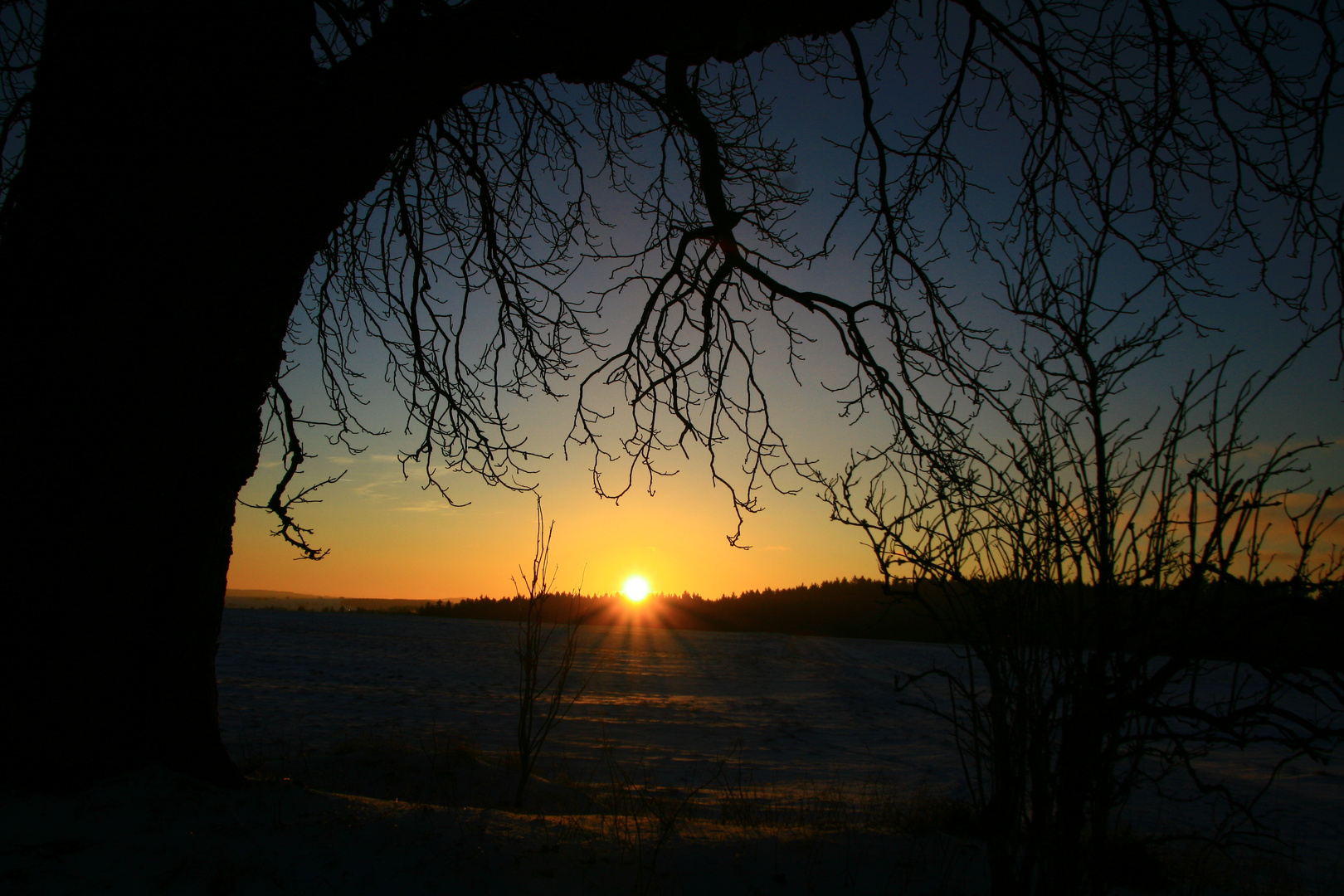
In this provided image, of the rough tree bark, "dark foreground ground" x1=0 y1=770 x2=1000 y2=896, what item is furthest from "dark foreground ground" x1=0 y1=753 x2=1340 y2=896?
the rough tree bark

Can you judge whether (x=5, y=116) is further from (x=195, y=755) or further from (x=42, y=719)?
(x=195, y=755)

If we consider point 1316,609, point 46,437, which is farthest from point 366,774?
point 1316,609

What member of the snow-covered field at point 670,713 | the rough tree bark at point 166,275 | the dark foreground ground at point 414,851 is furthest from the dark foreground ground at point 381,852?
the snow-covered field at point 670,713

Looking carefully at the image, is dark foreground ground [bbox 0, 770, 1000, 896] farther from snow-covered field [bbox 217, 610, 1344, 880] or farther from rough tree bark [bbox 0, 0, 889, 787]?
snow-covered field [bbox 217, 610, 1344, 880]

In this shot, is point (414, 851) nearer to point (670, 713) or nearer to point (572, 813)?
point (572, 813)

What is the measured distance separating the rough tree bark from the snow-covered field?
179 inches

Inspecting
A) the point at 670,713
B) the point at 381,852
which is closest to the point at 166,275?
the point at 381,852

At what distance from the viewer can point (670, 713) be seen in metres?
12.1

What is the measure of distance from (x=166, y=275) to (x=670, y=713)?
1106 centimetres

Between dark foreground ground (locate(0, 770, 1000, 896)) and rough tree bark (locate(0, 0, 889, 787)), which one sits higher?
rough tree bark (locate(0, 0, 889, 787))

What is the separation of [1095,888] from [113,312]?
13.0ft

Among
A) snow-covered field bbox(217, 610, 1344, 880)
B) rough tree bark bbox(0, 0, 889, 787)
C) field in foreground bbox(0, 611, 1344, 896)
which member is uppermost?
rough tree bark bbox(0, 0, 889, 787)

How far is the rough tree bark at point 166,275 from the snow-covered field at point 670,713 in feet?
14.9

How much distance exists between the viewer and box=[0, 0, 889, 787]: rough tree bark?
2.43 m
